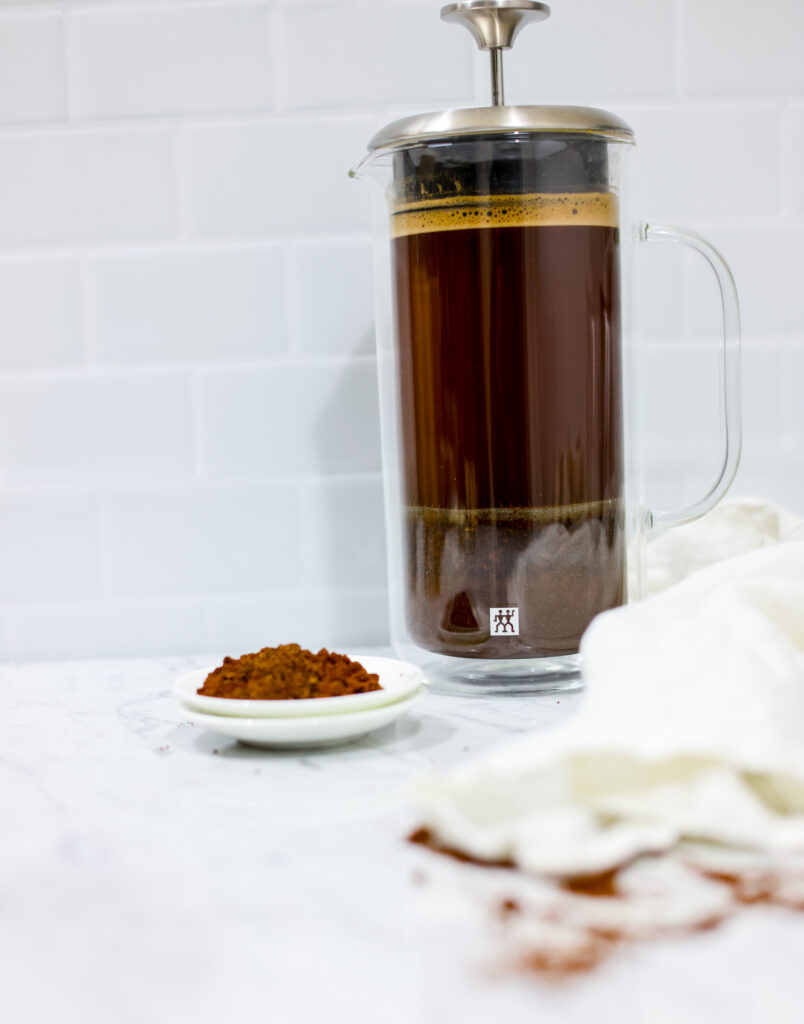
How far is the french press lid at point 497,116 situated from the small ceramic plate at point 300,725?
0.34m

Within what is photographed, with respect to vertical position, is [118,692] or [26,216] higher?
[26,216]

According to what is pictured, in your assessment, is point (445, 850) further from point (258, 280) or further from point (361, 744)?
point (258, 280)

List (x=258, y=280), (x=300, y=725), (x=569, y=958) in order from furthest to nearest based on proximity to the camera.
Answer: (x=258, y=280), (x=300, y=725), (x=569, y=958)

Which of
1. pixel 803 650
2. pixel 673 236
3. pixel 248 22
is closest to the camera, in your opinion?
pixel 803 650

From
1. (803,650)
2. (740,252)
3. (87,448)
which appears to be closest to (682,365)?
(740,252)

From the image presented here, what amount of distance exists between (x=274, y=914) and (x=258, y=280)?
58 cm

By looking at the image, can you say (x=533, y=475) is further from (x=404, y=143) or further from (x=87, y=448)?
(x=87, y=448)

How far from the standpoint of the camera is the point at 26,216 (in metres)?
0.90

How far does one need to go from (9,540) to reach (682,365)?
56 cm

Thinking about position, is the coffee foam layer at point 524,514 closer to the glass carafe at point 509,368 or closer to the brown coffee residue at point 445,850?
the glass carafe at point 509,368

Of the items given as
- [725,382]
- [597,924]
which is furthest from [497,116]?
[597,924]

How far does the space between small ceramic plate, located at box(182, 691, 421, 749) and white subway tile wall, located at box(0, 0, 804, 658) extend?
0.33 m

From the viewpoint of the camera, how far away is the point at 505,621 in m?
0.71

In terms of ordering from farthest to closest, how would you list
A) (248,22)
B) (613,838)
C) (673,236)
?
(248,22), (673,236), (613,838)
